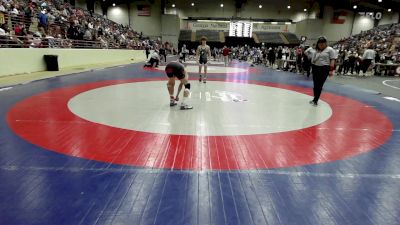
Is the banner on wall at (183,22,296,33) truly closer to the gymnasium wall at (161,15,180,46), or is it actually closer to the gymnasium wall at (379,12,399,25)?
the gymnasium wall at (161,15,180,46)

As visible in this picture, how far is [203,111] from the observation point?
5.59 meters

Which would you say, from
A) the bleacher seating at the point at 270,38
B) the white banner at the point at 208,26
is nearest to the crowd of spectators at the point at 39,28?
the white banner at the point at 208,26

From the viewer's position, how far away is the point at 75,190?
2494 millimetres

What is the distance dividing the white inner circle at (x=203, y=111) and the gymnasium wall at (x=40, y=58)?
15.1ft

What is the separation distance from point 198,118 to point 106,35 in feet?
70.7

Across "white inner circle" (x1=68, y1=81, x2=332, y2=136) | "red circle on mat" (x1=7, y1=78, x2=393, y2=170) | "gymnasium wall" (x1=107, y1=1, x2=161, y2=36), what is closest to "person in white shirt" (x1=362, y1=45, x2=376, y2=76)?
"white inner circle" (x1=68, y1=81, x2=332, y2=136)

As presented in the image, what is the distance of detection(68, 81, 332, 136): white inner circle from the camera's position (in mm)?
4547

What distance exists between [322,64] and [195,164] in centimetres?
478

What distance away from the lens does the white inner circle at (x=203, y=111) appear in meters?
4.55

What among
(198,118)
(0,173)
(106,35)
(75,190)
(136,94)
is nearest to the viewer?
(75,190)

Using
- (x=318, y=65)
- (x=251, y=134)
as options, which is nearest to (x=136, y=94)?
(x=251, y=134)

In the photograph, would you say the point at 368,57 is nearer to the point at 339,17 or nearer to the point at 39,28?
the point at 39,28

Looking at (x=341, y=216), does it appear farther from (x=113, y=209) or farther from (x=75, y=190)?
(x=75, y=190)

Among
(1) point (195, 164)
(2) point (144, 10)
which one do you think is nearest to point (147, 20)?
(2) point (144, 10)
